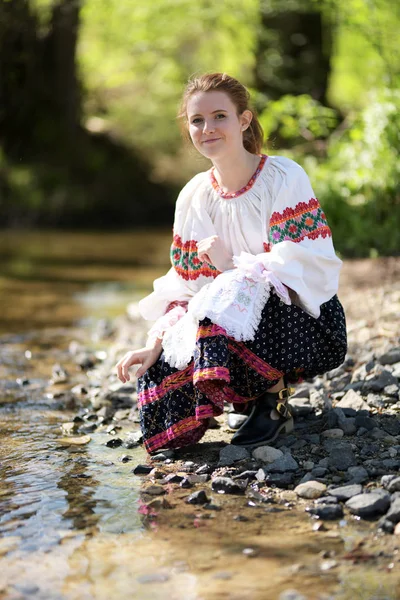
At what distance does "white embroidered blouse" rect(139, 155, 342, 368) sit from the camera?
2.80 m

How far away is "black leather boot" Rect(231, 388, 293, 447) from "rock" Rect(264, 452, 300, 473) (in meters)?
0.21

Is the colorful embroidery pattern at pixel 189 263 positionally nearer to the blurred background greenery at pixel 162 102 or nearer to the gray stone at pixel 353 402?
the gray stone at pixel 353 402

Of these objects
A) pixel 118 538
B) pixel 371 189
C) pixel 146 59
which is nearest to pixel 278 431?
pixel 118 538

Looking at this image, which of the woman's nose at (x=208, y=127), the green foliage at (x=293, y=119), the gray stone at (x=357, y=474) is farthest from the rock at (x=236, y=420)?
the green foliage at (x=293, y=119)

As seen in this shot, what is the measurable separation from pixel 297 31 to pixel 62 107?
5932 mm

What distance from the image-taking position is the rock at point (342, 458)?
8.85 ft

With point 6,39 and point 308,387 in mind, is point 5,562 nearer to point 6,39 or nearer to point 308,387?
point 308,387

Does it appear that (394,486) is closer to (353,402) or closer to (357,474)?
(357,474)

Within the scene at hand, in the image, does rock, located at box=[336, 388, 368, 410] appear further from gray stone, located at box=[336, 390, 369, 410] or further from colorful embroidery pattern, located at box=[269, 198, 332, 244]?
colorful embroidery pattern, located at box=[269, 198, 332, 244]

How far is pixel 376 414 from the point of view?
3.17 metres

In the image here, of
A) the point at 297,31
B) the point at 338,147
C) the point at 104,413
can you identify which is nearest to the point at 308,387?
the point at 104,413

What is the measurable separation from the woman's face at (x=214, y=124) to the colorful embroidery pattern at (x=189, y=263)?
1.25ft

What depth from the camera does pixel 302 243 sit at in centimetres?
288

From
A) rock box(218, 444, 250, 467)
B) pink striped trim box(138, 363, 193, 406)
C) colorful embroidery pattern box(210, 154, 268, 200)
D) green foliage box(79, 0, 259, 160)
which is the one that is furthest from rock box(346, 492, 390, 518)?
green foliage box(79, 0, 259, 160)
